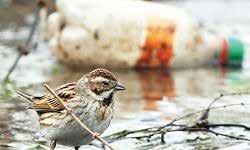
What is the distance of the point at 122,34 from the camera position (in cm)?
912

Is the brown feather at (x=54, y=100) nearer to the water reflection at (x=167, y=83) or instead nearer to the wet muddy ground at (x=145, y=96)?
the wet muddy ground at (x=145, y=96)

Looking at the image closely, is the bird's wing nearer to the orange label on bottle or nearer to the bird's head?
the bird's head

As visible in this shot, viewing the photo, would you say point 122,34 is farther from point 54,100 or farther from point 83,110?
point 83,110

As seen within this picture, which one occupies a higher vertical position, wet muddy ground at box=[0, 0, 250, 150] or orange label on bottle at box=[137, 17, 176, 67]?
orange label on bottle at box=[137, 17, 176, 67]

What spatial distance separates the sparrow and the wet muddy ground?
0.46 m

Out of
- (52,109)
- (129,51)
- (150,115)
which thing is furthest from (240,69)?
(52,109)

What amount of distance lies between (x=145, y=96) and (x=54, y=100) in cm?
253

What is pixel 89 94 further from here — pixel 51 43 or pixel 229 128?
pixel 51 43

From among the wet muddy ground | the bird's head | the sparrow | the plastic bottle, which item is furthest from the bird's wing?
the plastic bottle

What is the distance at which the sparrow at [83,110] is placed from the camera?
208 inches

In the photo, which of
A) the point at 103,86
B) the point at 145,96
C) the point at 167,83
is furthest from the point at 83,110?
the point at 167,83

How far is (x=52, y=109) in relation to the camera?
18.3 ft

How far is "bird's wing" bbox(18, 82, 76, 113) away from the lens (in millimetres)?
5497

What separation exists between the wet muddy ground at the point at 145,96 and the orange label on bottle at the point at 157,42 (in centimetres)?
16
